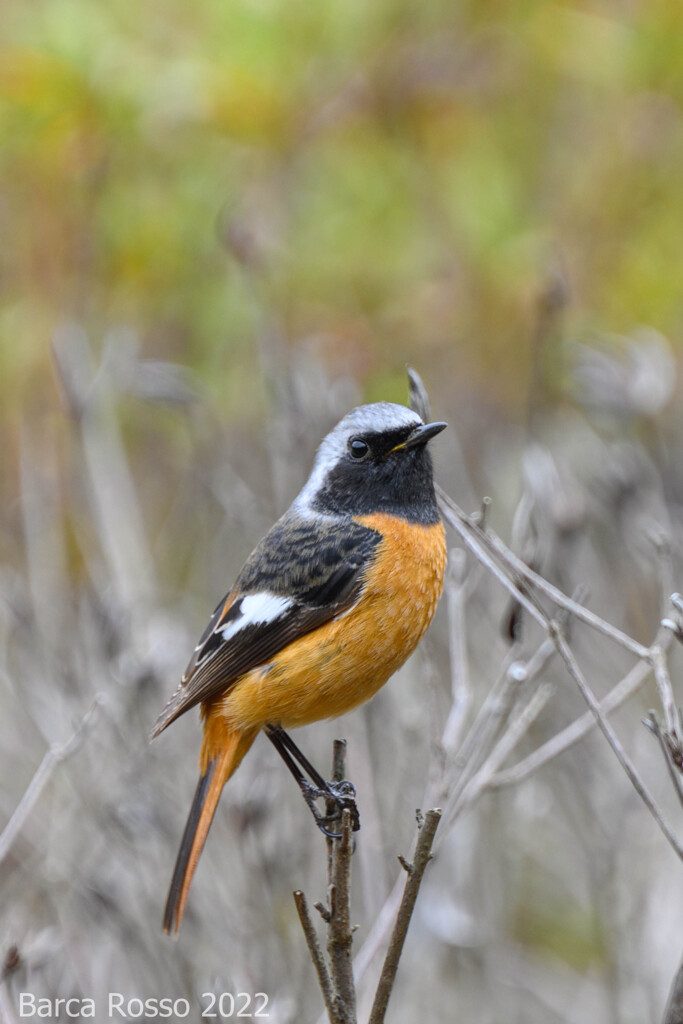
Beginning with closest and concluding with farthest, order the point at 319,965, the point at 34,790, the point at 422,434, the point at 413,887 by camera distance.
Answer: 1. the point at 413,887
2. the point at 319,965
3. the point at 34,790
4. the point at 422,434

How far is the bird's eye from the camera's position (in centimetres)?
335

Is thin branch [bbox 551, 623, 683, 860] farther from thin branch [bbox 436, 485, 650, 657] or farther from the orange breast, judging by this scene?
the orange breast

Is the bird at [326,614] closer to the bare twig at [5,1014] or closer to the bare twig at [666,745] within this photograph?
the bare twig at [5,1014]

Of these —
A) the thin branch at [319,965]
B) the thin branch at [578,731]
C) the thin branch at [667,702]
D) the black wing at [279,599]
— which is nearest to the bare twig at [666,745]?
the thin branch at [667,702]

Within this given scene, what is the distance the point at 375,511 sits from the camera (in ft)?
11.1

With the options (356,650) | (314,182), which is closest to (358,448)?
(356,650)

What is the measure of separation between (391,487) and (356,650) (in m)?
0.54

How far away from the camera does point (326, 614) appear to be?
322 centimetres

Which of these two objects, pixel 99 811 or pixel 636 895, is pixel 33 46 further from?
pixel 636 895

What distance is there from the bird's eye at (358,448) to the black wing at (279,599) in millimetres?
206

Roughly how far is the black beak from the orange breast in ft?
0.88

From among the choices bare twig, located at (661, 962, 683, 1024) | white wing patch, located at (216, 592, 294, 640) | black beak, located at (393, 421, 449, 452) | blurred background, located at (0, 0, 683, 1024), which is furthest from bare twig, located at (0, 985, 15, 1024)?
black beak, located at (393, 421, 449, 452)

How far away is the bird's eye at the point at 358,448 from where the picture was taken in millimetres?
3350

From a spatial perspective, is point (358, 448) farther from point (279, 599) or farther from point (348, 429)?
point (279, 599)
